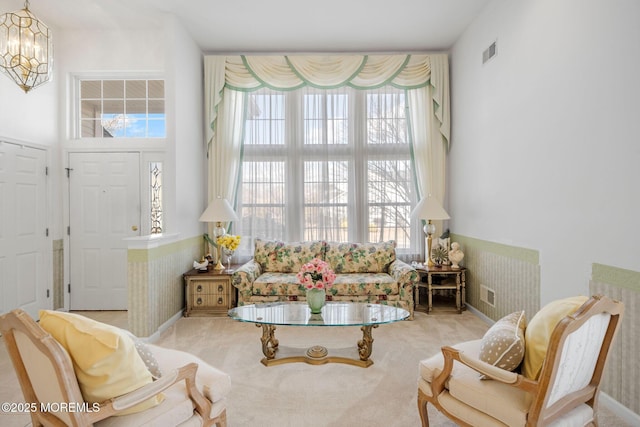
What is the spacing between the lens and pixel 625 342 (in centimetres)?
229

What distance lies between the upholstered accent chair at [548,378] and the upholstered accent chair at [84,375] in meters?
1.30

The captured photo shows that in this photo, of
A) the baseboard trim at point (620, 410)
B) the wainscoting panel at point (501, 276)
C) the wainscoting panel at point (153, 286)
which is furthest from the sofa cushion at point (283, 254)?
the baseboard trim at point (620, 410)

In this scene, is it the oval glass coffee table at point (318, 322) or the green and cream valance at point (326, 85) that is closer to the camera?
the oval glass coffee table at point (318, 322)

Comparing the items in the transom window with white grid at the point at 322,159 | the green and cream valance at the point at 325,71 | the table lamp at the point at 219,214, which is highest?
the green and cream valance at the point at 325,71

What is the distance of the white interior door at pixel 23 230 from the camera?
3.85 m

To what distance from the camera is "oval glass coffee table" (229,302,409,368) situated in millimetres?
2924

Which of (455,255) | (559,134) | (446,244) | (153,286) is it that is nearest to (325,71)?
(446,244)

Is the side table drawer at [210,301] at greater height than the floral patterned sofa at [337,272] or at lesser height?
lesser

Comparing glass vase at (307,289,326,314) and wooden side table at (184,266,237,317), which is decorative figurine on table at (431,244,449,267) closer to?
glass vase at (307,289,326,314)

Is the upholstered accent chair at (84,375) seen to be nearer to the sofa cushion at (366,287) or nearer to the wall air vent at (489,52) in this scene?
the sofa cushion at (366,287)

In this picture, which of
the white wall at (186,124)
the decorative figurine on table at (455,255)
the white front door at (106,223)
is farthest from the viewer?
the white front door at (106,223)

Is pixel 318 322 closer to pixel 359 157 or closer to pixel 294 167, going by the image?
pixel 294 167

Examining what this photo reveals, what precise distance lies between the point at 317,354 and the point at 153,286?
1795 millimetres

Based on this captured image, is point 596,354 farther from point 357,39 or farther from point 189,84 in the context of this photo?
point 189,84
